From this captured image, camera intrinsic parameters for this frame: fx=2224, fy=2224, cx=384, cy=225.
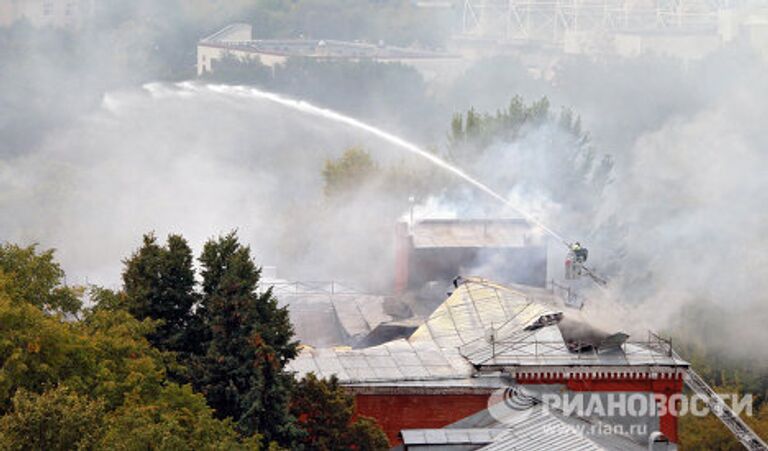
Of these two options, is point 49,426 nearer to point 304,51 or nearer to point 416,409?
point 416,409

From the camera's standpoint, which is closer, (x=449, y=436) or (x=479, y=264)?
(x=449, y=436)

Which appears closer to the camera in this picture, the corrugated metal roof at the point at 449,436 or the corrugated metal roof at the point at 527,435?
the corrugated metal roof at the point at 527,435

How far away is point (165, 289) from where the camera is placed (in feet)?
164

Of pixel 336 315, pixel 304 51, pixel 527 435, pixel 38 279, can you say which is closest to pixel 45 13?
pixel 304 51

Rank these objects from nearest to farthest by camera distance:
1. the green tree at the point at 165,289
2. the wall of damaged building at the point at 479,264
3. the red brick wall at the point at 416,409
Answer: the red brick wall at the point at 416,409 < the green tree at the point at 165,289 < the wall of damaged building at the point at 479,264

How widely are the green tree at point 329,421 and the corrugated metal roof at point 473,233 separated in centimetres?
1856

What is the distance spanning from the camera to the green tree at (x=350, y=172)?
104231 millimetres

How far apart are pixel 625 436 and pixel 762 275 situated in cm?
3257

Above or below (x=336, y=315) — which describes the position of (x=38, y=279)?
above

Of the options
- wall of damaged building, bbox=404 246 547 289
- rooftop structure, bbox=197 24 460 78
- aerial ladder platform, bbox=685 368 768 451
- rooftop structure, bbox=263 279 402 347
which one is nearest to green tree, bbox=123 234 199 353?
rooftop structure, bbox=263 279 402 347

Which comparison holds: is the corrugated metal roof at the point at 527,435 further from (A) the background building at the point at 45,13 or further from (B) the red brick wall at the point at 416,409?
(A) the background building at the point at 45,13

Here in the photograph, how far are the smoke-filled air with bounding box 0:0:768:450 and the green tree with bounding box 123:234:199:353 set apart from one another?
0.06 meters

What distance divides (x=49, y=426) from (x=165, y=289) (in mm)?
11265

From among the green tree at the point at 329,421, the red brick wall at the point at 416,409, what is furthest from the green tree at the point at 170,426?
the red brick wall at the point at 416,409
